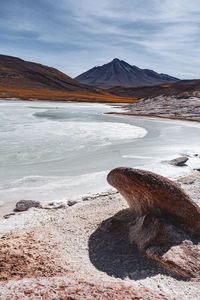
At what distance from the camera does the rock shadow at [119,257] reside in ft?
9.90

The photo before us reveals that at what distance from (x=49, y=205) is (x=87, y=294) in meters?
3.50

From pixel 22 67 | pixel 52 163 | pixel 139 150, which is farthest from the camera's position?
pixel 22 67

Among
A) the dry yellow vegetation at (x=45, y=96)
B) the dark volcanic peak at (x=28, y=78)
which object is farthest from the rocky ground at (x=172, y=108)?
the dark volcanic peak at (x=28, y=78)

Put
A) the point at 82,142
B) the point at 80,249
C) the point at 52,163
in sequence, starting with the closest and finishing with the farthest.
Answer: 1. the point at 80,249
2. the point at 52,163
3. the point at 82,142

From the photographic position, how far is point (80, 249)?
3.54 m

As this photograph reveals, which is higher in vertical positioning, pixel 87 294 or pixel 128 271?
pixel 87 294

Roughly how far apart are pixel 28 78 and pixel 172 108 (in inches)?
3004

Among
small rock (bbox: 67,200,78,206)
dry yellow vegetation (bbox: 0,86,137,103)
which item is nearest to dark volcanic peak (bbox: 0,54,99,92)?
dry yellow vegetation (bbox: 0,86,137,103)

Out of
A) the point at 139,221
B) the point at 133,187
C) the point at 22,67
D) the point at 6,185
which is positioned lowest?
the point at 6,185

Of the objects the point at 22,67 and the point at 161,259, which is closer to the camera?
the point at 161,259

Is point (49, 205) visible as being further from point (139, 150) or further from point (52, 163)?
point (139, 150)

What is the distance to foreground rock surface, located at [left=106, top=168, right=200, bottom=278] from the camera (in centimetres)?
306

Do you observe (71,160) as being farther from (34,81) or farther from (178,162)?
(34,81)

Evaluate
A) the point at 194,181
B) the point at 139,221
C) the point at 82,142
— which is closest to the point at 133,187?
the point at 139,221
